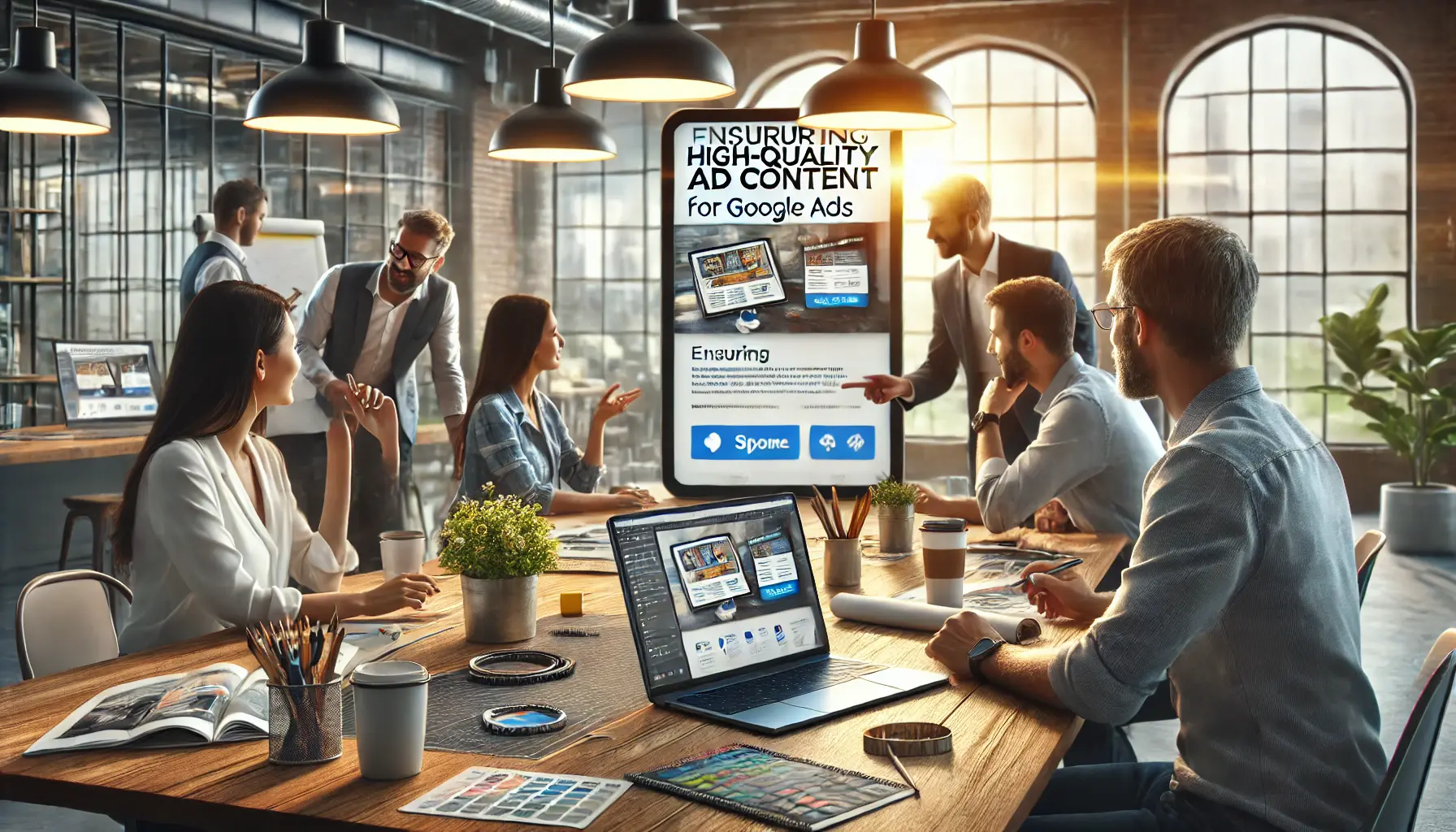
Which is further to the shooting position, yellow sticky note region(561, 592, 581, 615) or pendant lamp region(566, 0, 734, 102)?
pendant lamp region(566, 0, 734, 102)

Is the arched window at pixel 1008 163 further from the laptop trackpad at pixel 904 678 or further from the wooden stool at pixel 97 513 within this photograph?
the laptop trackpad at pixel 904 678

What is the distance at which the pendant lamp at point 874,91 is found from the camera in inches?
118

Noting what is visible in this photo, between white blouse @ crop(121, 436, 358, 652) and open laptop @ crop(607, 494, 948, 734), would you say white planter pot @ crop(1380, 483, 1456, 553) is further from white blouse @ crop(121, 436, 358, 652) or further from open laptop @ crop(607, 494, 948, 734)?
white blouse @ crop(121, 436, 358, 652)

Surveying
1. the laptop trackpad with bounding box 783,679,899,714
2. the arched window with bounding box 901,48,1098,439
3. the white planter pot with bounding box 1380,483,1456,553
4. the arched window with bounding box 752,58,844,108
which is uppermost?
the arched window with bounding box 752,58,844,108

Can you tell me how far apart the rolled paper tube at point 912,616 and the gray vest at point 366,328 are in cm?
324

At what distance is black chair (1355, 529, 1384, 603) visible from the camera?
2.45 m

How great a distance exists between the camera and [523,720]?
1636mm

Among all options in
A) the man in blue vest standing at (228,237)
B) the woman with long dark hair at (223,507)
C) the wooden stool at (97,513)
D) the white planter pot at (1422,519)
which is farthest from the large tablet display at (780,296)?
the white planter pot at (1422,519)

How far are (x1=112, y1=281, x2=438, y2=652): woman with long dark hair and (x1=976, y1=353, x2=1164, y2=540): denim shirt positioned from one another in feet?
5.11

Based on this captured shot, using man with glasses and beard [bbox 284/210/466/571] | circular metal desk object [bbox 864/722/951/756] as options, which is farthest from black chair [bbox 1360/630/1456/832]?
man with glasses and beard [bbox 284/210/466/571]

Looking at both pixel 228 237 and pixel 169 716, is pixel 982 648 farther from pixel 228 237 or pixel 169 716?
pixel 228 237

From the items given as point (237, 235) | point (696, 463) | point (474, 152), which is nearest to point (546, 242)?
point (474, 152)

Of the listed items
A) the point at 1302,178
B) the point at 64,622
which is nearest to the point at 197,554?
the point at 64,622

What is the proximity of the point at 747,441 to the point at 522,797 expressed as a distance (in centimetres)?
241
